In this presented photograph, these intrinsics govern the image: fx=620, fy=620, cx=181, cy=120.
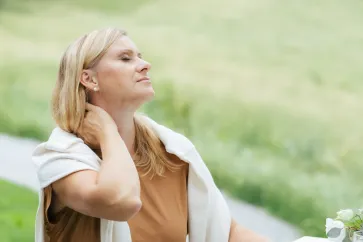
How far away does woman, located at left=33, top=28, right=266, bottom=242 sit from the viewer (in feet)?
4.97

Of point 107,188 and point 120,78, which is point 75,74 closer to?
point 120,78

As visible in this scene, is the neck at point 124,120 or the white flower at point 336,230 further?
the white flower at point 336,230

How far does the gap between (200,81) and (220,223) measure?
4.18ft

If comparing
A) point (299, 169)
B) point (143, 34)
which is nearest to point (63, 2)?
point (143, 34)

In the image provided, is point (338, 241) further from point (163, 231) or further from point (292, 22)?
point (292, 22)

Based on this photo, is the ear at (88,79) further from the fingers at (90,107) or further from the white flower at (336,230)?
the white flower at (336,230)

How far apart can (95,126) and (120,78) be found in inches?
5.8

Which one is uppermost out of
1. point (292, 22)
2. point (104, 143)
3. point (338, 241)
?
point (292, 22)

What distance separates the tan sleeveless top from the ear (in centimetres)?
29

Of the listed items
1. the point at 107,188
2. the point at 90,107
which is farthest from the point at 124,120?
the point at 107,188

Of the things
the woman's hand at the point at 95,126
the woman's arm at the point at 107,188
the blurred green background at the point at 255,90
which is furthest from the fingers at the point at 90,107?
the blurred green background at the point at 255,90

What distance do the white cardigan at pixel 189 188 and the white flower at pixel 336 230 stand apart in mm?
646

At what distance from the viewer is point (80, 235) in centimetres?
161

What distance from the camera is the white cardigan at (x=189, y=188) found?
1.58 m
